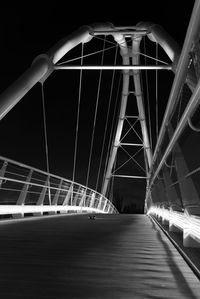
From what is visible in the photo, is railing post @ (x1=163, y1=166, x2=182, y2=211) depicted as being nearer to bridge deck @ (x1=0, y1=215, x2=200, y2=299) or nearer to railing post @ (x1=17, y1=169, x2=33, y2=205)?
bridge deck @ (x1=0, y1=215, x2=200, y2=299)

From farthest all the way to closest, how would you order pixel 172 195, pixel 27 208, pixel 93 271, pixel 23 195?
1. pixel 27 208
2. pixel 23 195
3. pixel 172 195
4. pixel 93 271

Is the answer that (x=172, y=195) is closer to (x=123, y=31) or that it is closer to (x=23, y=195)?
(x=23, y=195)

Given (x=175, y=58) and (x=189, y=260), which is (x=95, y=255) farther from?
(x=175, y=58)

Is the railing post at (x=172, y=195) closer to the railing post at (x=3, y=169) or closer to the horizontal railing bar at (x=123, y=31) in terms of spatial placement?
the railing post at (x=3, y=169)

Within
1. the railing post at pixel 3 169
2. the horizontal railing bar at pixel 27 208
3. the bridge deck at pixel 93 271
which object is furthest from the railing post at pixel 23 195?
the bridge deck at pixel 93 271

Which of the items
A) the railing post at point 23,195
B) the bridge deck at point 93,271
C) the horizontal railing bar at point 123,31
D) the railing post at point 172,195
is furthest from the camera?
the horizontal railing bar at point 123,31

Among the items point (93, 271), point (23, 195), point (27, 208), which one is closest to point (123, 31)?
point (27, 208)

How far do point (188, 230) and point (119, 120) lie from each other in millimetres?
28439

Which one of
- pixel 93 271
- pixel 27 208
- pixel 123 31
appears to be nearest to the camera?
pixel 93 271

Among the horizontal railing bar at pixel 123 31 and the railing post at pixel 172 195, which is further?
the horizontal railing bar at pixel 123 31

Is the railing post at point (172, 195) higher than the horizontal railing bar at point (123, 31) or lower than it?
lower

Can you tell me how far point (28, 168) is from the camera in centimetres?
960

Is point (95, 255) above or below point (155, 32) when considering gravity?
below

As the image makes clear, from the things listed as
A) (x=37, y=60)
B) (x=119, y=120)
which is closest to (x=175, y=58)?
(x=37, y=60)
